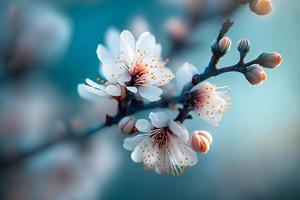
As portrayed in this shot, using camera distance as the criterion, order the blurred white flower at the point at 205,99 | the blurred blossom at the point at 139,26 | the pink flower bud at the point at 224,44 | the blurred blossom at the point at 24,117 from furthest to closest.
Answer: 1. the blurred blossom at the point at 139,26
2. the blurred blossom at the point at 24,117
3. the blurred white flower at the point at 205,99
4. the pink flower bud at the point at 224,44

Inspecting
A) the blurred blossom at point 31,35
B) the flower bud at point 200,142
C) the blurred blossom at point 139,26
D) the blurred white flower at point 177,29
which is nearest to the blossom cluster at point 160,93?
the flower bud at point 200,142

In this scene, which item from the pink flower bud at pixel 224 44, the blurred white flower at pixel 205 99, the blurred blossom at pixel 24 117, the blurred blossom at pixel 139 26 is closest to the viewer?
the pink flower bud at pixel 224 44

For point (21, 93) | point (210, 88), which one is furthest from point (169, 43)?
point (21, 93)

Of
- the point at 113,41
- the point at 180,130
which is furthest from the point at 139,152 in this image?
the point at 113,41

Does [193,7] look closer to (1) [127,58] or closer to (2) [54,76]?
(1) [127,58]

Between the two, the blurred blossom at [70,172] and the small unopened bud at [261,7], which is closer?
the small unopened bud at [261,7]

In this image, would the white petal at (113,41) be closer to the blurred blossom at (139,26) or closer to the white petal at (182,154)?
the blurred blossom at (139,26)

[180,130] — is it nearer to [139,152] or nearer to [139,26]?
[139,152]
